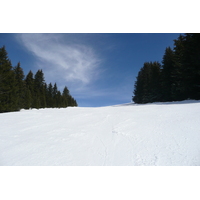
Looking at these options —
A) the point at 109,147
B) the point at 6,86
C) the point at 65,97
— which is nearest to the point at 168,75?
the point at 109,147

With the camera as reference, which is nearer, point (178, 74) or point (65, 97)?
point (178, 74)

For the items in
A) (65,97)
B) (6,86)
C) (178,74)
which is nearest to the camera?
(6,86)

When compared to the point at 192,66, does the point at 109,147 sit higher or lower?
lower

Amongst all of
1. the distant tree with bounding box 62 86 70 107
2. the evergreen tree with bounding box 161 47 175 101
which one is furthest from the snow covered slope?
the distant tree with bounding box 62 86 70 107

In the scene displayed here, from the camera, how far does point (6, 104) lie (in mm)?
12883

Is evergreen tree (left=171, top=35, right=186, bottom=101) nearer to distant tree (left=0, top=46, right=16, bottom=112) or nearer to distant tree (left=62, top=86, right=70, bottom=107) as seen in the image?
distant tree (left=0, top=46, right=16, bottom=112)

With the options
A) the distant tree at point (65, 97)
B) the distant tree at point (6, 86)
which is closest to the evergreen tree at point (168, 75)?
the distant tree at point (6, 86)

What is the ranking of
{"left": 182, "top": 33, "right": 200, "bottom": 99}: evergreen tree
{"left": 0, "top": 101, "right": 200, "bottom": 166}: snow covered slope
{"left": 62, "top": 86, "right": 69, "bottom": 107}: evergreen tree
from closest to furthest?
{"left": 0, "top": 101, "right": 200, "bottom": 166}: snow covered slope → {"left": 182, "top": 33, "right": 200, "bottom": 99}: evergreen tree → {"left": 62, "top": 86, "right": 69, "bottom": 107}: evergreen tree

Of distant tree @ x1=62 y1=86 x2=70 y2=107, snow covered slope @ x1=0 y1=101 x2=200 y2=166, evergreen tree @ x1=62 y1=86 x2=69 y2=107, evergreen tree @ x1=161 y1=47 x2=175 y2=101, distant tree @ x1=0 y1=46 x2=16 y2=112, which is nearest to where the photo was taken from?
snow covered slope @ x1=0 y1=101 x2=200 y2=166

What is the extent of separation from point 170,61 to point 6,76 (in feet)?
78.4

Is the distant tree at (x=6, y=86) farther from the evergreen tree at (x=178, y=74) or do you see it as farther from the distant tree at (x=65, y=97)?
the distant tree at (x=65, y=97)

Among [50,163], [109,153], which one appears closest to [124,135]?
[109,153]

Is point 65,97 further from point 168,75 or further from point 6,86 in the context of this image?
point 168,75
